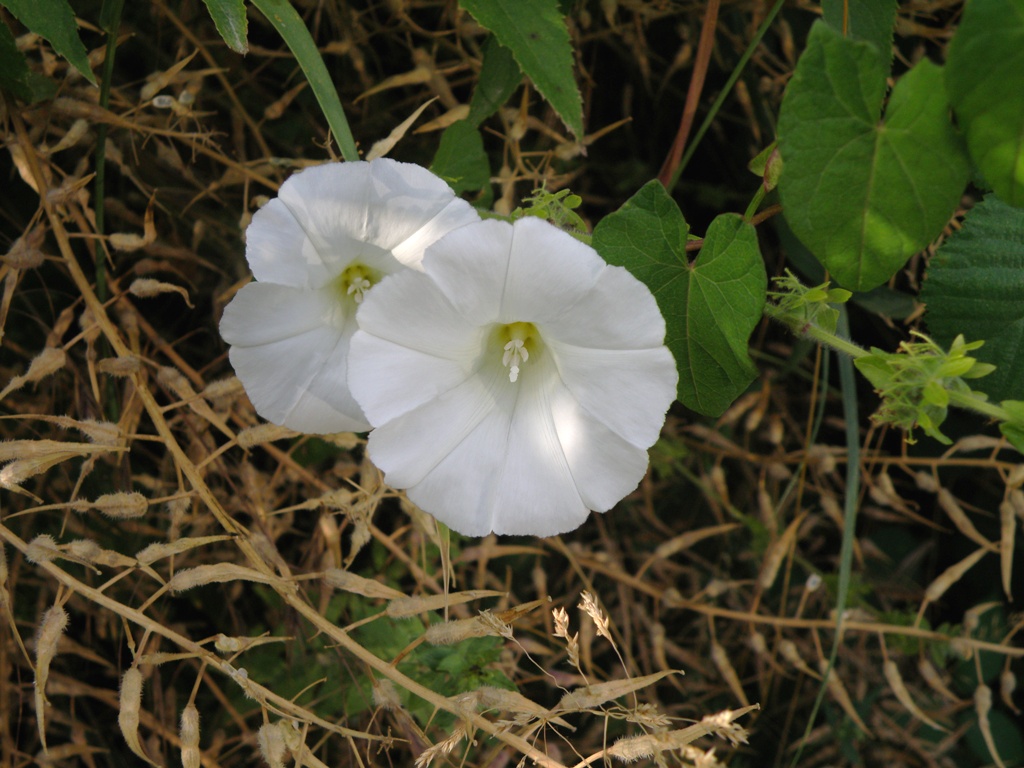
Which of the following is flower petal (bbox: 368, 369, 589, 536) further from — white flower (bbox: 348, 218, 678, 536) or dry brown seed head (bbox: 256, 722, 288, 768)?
dry brown seed head (bbox: 256, 722, 288, 768)

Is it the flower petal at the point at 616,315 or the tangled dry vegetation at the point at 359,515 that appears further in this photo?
the tangled dry vegetation at the point at 359,515

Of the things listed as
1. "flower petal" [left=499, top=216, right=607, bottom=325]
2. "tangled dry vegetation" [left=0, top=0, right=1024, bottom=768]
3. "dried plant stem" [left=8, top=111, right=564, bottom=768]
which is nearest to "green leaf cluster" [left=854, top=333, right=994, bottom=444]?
"flower petal" [left=499, top=216, right=607, bottom=325]

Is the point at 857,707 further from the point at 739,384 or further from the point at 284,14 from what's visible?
the point at 284,14

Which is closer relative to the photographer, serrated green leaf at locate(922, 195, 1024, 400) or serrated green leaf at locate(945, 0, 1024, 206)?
serrated green leaf at locate(945, 0, 1024, 206)

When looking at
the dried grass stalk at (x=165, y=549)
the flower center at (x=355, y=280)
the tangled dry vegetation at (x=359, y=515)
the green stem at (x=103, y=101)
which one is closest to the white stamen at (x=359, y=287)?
the flower center at (x=355, y=280)

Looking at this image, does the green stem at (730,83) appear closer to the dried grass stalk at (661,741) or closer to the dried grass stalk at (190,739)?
the dried grass stalk at (661,741)
